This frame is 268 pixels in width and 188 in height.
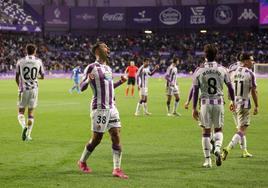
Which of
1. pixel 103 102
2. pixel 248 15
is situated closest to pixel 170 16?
pixel 248 15

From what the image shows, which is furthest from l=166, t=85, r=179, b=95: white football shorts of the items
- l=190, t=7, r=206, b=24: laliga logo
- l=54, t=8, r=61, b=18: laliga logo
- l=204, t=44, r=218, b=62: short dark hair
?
l=54, t=8, r=61, b=18: laliga logo

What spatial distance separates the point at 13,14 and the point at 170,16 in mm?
22537

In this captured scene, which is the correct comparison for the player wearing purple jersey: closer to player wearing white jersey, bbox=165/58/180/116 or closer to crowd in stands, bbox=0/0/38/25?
player wearing white jersey, bbox=165/58/180/116

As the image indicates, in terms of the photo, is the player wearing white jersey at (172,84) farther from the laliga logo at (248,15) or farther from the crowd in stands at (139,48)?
the laliga logo at (248,15)

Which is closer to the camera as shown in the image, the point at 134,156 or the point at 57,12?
the point at 134,156

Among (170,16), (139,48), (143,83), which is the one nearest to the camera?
(143,83)

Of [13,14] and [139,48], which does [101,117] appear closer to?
[13,14]

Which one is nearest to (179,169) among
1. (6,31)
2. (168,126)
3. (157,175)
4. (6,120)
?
(157,175)

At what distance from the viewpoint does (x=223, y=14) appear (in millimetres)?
79500

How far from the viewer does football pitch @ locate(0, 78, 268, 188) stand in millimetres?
10266

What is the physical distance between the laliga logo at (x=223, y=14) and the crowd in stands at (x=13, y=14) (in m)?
26.0

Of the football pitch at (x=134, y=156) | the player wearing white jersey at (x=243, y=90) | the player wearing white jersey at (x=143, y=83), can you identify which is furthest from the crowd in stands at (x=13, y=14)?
the player wearing white jersey at (x=243, y=90)

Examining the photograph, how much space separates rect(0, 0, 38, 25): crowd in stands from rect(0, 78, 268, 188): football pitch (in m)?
56.9

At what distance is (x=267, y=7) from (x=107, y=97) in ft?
202
